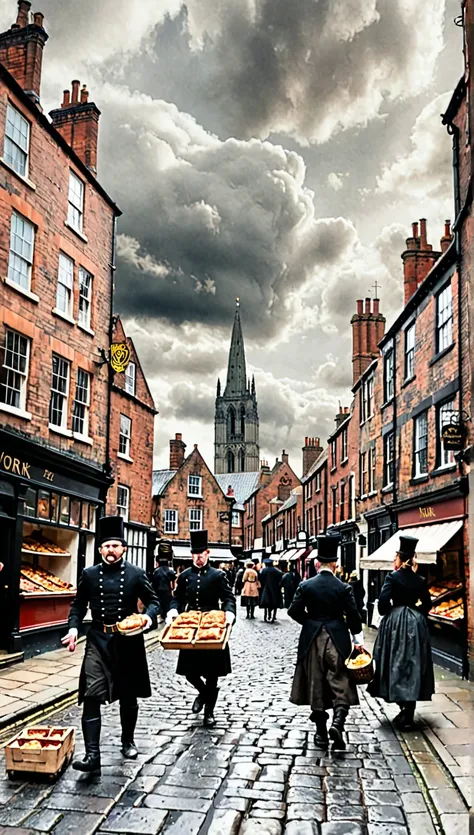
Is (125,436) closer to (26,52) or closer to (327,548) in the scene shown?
(26,52)

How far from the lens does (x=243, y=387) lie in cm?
13475

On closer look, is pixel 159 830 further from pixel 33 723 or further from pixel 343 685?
pixel 33 723

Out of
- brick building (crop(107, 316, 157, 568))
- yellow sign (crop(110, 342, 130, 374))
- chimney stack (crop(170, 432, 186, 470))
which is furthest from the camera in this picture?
chimney stack (crop(170, 432, 186, 470))

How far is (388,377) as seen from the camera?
74.8ft

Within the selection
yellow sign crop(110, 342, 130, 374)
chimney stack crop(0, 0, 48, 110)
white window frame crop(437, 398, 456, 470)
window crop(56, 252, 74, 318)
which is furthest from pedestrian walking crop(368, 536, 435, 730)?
chimney stack crop(0, 0, 48, 110)

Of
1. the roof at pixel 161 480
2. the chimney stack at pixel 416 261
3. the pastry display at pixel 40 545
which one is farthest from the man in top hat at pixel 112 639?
the roof at pixel 161 480

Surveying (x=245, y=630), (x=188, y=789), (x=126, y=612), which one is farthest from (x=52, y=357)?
(x=188, y=789)

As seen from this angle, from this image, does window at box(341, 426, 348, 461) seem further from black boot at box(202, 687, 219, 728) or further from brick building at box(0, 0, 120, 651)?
black boot at box(202, 687, 219, 728)

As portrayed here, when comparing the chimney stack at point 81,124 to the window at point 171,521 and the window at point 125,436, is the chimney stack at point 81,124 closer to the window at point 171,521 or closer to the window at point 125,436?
the window at point 125,436

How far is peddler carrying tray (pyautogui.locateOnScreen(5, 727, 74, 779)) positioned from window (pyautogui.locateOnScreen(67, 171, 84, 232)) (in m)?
13.1

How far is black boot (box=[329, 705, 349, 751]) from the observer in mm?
6723

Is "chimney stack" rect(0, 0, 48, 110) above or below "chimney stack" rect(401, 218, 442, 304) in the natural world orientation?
above

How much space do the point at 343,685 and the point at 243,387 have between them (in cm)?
12810

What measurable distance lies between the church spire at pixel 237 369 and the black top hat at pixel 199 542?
12528cm
